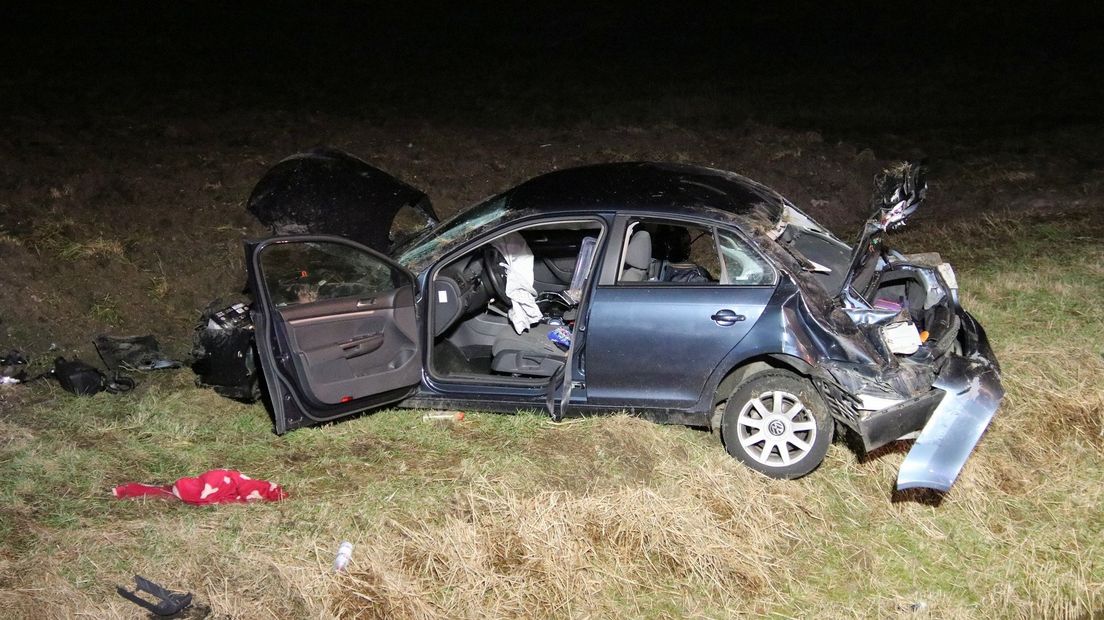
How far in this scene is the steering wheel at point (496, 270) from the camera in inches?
243

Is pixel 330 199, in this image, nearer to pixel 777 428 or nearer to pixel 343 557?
pixel 343 557

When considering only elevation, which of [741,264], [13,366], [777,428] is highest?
[741,264]

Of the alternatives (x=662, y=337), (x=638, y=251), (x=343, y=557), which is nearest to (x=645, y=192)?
(x=638, y=251)

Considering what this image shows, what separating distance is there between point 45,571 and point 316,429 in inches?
67.0

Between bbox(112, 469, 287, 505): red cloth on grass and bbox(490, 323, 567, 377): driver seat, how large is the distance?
1.55 meters

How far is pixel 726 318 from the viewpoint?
17.1ft

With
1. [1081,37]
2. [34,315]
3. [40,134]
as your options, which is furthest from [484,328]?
[1081,37]

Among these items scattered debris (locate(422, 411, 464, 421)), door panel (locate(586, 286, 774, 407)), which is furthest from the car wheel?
scattered debris (locate(422, 411, 464, 421))

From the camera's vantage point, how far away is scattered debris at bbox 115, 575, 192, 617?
172 inches

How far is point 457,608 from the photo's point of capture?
4.50 meters

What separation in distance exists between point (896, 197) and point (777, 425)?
1.44 m

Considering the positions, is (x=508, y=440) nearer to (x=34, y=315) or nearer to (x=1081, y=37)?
(x=34, y=315)

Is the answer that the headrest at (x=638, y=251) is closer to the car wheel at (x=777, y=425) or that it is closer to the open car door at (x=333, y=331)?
the car wheel at (x=777, y=425)

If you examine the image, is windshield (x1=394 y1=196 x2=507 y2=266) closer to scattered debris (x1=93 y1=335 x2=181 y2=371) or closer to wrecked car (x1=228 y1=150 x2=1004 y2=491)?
wrecked car (x1=228 y1=150 x2=1004 y2=491)
